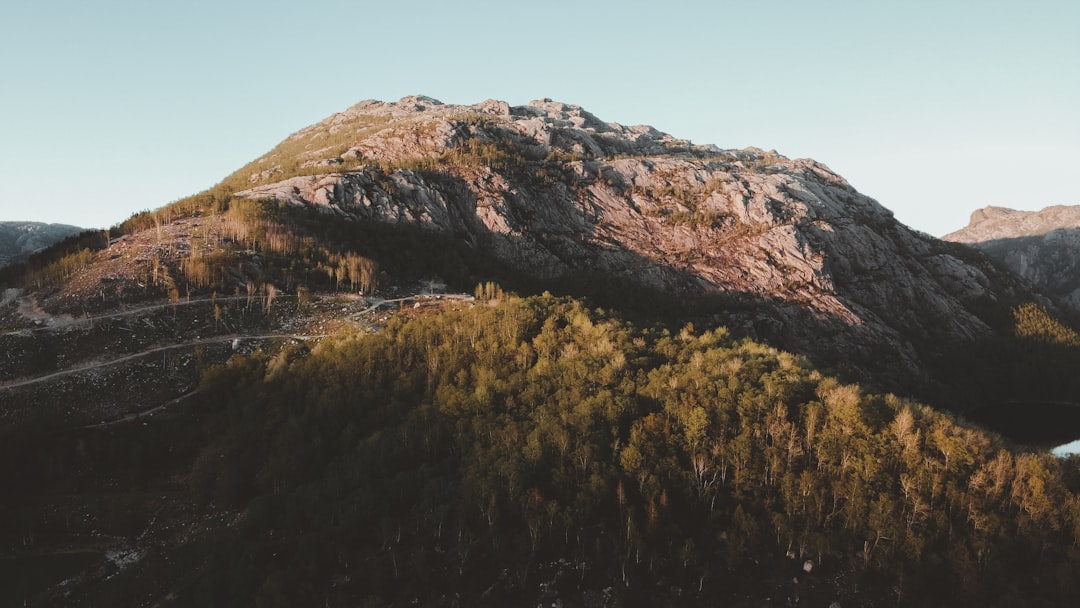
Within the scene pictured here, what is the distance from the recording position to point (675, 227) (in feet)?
521

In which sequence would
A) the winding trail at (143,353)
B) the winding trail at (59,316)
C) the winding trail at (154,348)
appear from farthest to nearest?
the winding trail at (59,316)
the winding trail at (154,348)
the winding trail at (143,353)

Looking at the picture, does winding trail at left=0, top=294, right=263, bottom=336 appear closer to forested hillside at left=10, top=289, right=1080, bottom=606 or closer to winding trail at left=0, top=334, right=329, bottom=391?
winding trail at left=0, top=334, right=329, bottom=391

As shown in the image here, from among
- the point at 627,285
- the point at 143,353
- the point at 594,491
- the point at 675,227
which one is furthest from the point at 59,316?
the point at 675,227

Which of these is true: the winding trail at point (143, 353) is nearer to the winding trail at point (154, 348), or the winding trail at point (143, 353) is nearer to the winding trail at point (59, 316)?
the winding trail at point (154, 348)

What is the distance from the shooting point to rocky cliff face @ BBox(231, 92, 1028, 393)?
13712cm

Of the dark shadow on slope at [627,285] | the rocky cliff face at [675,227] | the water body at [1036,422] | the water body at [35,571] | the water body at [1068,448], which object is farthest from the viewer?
the rocky cliff face at [675,227]

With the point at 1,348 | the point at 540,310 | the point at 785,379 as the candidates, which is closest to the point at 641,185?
the point at 540,310

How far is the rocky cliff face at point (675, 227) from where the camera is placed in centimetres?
13712

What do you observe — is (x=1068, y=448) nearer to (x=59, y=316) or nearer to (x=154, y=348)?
(x=154, y=348)

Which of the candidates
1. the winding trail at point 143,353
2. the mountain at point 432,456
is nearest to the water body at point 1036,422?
the mountain at point 432,456

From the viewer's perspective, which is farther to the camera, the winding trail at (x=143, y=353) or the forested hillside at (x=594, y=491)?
the winding trail at (x=143, y=353)

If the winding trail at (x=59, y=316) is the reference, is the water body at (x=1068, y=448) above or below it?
below

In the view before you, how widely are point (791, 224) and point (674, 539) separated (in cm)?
13956

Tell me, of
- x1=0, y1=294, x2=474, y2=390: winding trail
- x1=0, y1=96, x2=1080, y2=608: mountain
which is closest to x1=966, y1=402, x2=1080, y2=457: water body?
x1=0, y1=96, x2=1080, y2=608: mountain
